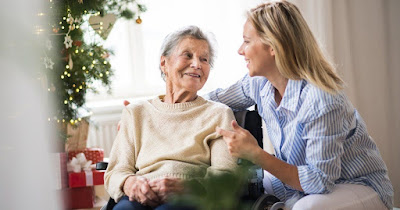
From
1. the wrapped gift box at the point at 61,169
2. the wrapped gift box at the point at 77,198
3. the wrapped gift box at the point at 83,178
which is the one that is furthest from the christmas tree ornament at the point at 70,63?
the wrapped gift box at the point at 77,198

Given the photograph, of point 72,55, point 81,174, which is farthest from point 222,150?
point 81,174

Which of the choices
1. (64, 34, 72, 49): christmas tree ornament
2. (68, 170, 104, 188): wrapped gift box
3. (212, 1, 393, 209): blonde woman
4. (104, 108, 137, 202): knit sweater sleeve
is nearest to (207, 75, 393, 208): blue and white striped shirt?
(212, 1, 393, 209): blonde woman

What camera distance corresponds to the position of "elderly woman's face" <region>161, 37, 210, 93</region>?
245 cm

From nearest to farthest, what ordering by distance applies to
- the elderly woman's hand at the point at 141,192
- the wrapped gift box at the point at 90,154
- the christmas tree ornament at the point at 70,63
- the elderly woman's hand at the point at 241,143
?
the elderly woman's hand at the point at 241,143, the elderly woman's hand at the point at 141,192, the christmas tree ornament at the point at 70,63, the wrapped gift box at the point at 90,154

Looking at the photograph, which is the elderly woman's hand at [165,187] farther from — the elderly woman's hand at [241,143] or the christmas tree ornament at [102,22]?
the christmas tree ornament at [102,22]

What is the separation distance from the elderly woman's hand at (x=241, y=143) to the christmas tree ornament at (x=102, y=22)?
1909mm

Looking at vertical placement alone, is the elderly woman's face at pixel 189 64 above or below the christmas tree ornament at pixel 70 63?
below

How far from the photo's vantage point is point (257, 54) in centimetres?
228

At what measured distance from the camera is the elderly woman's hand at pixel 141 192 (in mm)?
2186

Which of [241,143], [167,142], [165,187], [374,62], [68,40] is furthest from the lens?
[374,62]

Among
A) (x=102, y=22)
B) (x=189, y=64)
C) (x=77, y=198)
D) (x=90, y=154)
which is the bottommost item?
(x=77, y=198)

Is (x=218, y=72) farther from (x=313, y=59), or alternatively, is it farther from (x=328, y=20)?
(x=313, y=59)

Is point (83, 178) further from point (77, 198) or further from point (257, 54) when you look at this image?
point (257, 54)

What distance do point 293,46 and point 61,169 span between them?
7.27 ft
